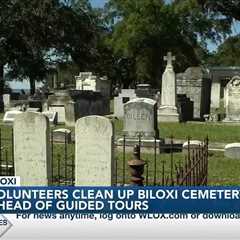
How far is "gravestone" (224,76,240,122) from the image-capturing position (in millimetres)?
24422

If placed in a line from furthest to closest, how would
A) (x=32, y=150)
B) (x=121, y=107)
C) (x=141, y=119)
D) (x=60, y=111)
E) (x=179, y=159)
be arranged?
(x=121, y=107)
(x=60, y=111)
(x=141, y=119)
(x=179, y=159)
(x=32, y=150)

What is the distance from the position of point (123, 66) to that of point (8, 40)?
2119 cm

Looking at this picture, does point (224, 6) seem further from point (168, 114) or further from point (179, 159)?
point (179, 159)

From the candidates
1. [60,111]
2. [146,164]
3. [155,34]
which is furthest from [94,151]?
[155,34]

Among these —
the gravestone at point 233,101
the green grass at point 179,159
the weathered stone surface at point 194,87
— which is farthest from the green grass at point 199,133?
the weathered stone surface at point 194,87

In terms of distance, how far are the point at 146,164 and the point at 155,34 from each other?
41309 mm

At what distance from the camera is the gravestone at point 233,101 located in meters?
24.4

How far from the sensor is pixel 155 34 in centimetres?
4944

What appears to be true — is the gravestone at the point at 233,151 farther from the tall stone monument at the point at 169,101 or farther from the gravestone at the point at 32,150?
the tall stone monument at the point at 169,101

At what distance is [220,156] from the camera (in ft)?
42.7

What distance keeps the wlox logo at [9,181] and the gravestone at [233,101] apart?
18.3 meters

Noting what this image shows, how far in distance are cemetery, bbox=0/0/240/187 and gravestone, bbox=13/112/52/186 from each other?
14 millimetres

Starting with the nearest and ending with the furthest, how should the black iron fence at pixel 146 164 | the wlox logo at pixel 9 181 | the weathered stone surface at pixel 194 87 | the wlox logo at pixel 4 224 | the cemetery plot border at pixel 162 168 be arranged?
the wlox logo at pixel 4 224 → the cemetery plot border at pixel 162 168 → the black iron fence at pixel 146 164 → the wlox logo at pixel 9 181 → the weathered stone surface at pixel 194 87

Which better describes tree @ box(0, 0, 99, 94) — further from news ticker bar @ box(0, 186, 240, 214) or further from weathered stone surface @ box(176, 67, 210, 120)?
news ticker bar @ box(0, 186, 240, 214)
